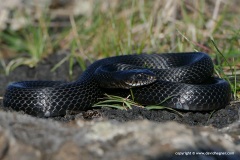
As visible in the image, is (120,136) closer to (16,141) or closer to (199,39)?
(16,141)

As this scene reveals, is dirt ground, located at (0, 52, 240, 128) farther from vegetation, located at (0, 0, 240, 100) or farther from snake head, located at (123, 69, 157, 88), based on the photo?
vegetation, located at (0, 0, 240, 100)

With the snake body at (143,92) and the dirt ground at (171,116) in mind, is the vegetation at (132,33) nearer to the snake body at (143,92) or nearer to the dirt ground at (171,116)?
the snake body at (143,92)

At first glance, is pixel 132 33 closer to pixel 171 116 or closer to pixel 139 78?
pixel 139 78

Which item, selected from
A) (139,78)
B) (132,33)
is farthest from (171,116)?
(132,33)

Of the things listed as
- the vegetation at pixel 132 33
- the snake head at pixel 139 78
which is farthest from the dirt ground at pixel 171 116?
the vegetation at pixel 132 33

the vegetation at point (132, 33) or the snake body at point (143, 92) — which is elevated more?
the vegetation at point (132, 33)
